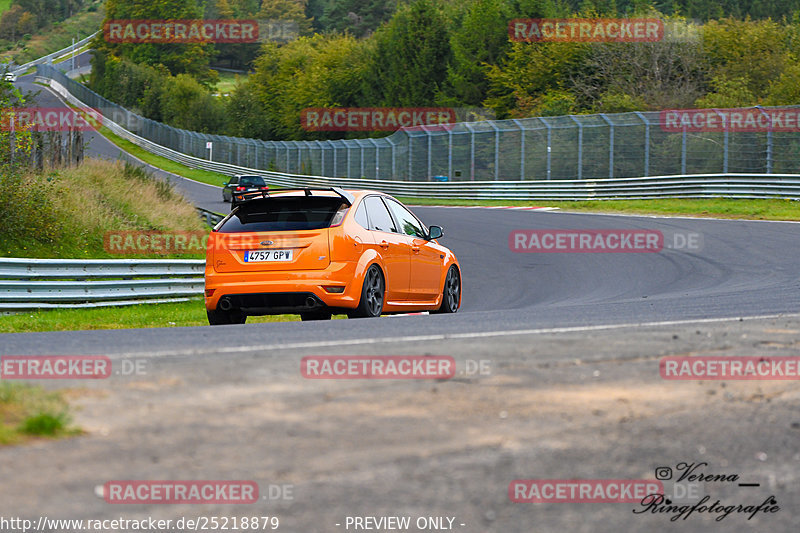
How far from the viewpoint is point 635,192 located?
38.4 m

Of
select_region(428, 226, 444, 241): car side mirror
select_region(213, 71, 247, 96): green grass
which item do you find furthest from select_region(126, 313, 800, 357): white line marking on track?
select_region(213, 71, 247, 96): green grass

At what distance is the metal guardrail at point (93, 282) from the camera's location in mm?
16203

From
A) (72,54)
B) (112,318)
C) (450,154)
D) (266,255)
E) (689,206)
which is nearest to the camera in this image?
(266,255)

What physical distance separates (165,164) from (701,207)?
5465 cm

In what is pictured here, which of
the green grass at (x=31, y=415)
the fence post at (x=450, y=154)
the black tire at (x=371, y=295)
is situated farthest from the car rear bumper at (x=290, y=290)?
the fence post at (x=450, y=154)

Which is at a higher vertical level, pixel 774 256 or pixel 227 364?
pixel 227 364

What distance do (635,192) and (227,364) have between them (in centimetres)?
3390

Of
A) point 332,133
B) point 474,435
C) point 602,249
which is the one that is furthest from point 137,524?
point 332,133

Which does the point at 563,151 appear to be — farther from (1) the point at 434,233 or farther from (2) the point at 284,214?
(2) the point at 284,214

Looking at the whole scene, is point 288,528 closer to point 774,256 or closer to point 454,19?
point 774,256

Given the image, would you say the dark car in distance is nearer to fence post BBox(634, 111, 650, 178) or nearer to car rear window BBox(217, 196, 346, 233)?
fence post BBox(634, 111, 650, 178)

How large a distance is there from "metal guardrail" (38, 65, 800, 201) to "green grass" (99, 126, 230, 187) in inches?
439

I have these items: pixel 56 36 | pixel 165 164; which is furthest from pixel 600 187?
pixel 56 36

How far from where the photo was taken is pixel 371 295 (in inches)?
454
